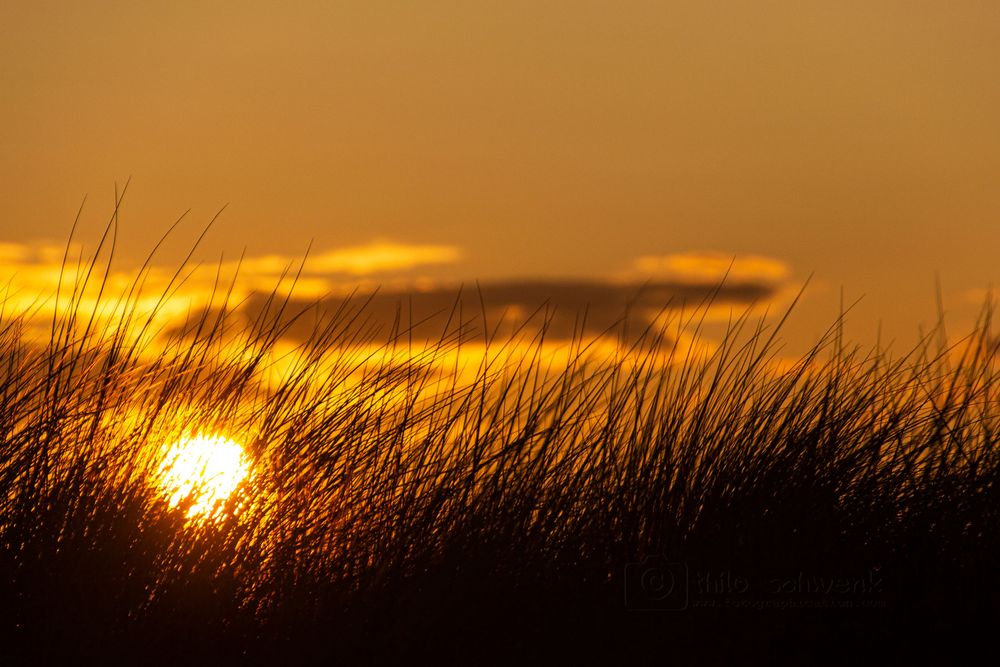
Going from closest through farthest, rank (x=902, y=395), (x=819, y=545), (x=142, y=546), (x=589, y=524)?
(x=142, y=546) < (x=819, y=545) < (x=589, y=524) < (x=902, y=395)

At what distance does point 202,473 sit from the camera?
341cm

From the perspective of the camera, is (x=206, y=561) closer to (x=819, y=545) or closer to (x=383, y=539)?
(x=383, y=539)

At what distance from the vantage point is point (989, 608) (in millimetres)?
3287

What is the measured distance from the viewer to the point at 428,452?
380 cm

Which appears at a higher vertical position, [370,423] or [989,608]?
[370,423]

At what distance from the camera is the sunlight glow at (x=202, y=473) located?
131 inches

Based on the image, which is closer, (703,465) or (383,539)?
(383,539)

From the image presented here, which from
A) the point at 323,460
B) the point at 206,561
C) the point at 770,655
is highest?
the point at 323,460

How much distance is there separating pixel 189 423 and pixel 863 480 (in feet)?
7.34

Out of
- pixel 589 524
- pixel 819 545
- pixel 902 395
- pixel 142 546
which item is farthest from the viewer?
pixel 902 395

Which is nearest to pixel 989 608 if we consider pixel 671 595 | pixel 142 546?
pixel 671 595

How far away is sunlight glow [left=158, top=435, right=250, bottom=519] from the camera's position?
10.9 ft

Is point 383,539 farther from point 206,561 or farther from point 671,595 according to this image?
point 671,595

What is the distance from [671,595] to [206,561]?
1339 millimetres
